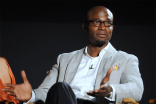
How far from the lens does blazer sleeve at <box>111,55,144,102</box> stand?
2434mm

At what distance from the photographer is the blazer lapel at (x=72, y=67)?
9.54 feet

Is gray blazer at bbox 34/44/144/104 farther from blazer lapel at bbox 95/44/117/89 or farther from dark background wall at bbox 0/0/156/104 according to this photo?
dark background wall at bbox 0/0/156/104

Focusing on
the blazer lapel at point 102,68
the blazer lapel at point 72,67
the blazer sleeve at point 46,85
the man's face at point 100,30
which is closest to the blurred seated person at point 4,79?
the blazer sleeve at point 46,85

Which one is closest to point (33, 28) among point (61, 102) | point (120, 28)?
point (120, 28)

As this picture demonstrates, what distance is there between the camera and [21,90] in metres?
2.39

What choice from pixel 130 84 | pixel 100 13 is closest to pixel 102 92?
pixel 130 84

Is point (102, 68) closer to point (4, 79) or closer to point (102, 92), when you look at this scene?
point (102, 92)

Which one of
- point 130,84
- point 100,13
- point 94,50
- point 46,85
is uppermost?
point 100,13

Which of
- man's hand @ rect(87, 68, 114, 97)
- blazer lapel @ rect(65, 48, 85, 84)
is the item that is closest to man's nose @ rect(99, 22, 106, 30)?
blazer lapel @ rect(65, 48, 85, 84)

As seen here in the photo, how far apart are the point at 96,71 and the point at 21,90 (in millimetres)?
730

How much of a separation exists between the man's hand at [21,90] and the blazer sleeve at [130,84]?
652 mm

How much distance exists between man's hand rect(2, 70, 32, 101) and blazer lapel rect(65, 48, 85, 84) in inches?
19.9

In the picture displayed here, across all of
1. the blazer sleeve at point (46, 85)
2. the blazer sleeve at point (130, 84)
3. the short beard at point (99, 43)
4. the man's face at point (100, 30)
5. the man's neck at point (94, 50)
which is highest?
the man's face at point (100, 30)

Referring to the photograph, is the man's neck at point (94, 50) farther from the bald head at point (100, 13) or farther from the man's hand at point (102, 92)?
the man's hand at point (102, 92)
